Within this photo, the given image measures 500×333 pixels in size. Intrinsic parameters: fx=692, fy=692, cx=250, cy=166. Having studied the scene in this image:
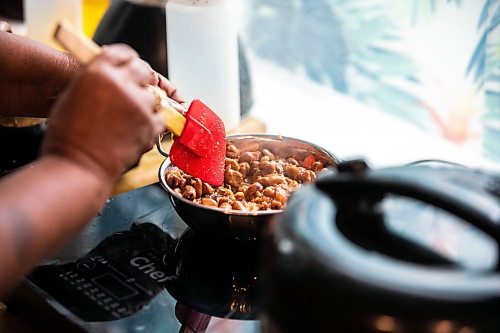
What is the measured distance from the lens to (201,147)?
1.04 meters

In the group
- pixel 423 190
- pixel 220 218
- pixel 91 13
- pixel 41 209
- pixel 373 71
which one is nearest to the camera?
pixel 423 190

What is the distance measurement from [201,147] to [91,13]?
806 millimetres

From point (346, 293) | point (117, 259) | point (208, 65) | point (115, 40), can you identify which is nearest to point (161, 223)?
point (117, 259)

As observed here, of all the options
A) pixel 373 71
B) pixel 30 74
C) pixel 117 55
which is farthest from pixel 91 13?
pixel 117 55

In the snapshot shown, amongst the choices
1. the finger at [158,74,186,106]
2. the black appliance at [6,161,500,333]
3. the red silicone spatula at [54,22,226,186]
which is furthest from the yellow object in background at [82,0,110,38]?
the black appliance at [6,161,500,333]

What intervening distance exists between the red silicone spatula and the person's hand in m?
0.21

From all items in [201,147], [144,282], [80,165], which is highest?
[80,165]

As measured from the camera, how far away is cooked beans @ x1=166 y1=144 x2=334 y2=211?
3.42 feet

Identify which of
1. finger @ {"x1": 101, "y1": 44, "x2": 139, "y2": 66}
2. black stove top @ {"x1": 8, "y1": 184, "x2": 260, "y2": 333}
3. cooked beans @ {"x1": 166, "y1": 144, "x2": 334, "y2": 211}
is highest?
finger @ {"x1": 101, "y1": 44, "x2": 139, "y2": 66}

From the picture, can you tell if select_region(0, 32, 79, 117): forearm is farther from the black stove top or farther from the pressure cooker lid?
the pressure cooker lid

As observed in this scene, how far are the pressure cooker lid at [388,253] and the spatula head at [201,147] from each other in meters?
0.44

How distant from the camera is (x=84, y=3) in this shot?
170 cm

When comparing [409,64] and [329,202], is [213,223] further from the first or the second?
[409,64]

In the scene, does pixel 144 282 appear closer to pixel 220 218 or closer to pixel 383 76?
pixel 220 218
